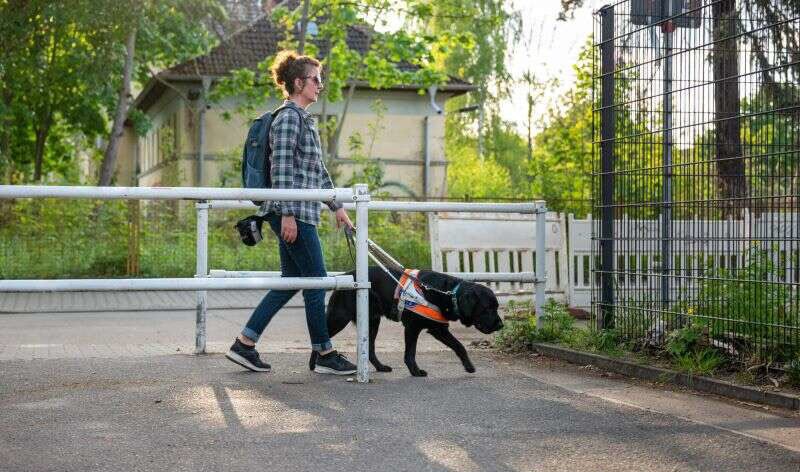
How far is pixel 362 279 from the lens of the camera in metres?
7.18

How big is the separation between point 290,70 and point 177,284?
5.59ft

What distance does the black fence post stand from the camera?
8633 millimetres

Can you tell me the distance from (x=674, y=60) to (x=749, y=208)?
1178mm

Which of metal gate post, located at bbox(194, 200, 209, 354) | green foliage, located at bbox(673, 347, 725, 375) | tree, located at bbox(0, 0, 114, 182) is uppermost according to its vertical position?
tree, located at bbox(0, 0, 114, 182)

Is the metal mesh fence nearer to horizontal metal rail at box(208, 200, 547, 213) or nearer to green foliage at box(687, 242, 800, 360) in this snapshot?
green foliage at box(687, 242, 800, 360)

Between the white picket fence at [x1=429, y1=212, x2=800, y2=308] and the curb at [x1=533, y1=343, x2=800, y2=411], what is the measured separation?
2.03ft

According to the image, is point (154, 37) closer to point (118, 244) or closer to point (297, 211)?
point (118, 244)

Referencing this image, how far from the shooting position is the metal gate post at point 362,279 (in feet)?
23.4

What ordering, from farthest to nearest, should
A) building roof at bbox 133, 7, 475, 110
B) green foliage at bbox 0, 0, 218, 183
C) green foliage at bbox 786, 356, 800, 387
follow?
building roof at bbox 133, 7, 475, 110 < green foliage at bbox 0, 0, 218, 183 < green foliage at bbox 786, 356, 800, 387

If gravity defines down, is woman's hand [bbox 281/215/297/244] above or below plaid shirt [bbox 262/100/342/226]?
below

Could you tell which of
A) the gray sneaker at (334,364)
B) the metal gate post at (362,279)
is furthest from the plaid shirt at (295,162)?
the gray sneaker at (334,364)

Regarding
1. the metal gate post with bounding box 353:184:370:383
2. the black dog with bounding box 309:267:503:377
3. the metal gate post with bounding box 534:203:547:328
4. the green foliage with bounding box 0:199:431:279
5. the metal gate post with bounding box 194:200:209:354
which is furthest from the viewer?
the green foliage with bounding box 0:199:431:279

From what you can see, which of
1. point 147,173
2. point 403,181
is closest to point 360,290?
point 403,181

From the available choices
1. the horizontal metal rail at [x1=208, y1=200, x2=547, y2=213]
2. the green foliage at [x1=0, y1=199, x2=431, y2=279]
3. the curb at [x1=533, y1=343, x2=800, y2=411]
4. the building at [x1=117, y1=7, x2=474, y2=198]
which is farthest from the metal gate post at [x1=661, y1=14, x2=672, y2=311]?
the building at [x1=117, y1=7, x2=474, y2=198]
